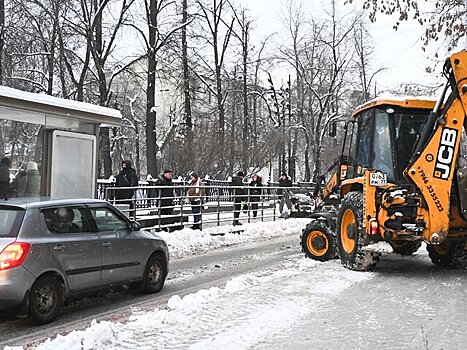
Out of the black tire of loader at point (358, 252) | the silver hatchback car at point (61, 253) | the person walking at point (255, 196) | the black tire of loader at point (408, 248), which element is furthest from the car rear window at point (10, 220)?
the person walking at point (255, 196)

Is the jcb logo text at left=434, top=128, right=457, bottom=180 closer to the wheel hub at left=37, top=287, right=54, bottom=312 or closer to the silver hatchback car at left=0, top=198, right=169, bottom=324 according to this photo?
the silver hatchback car at left=0, top=198, right=169, bottom=324

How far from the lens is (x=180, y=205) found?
55.6 ft

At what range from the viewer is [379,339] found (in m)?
5.97

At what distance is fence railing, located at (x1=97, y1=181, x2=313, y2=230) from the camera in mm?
14617

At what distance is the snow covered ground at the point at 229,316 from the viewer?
19.0ft

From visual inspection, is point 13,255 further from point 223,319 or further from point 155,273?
point 155,273

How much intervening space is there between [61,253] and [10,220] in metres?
0.74

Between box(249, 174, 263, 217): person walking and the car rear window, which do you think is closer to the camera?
the car rear window

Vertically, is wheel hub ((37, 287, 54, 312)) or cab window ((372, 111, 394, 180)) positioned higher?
cab window ((372, 111, 394, 180))

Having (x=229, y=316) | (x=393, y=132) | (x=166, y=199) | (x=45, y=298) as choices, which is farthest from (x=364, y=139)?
(x=166, y=199)

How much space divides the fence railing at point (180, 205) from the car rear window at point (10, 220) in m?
6.29

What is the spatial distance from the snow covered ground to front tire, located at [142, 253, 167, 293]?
128cm

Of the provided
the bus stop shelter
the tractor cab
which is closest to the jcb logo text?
the tractor cab

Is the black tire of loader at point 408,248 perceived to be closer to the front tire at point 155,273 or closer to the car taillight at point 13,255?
the front tire at point 155,273
